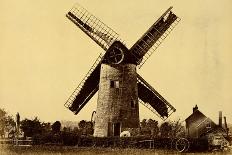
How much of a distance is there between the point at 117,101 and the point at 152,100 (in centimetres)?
132

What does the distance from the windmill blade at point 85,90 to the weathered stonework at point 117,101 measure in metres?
0.31

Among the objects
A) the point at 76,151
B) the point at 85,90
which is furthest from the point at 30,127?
the point at 76,151

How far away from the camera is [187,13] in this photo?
15.8 metres

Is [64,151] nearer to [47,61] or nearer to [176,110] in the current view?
[47,61]

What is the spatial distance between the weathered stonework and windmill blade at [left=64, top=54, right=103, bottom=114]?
12.1 inches

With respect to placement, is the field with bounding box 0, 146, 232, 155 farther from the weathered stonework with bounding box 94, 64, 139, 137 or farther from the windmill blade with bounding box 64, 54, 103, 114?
Result: the windmill blade with bounding box 64, 54, 103, 114

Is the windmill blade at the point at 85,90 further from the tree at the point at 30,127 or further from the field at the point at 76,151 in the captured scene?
the field at the point at 76,151

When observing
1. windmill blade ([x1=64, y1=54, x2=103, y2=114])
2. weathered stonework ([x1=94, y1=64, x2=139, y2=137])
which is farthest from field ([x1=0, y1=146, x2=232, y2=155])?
windmill blade ([x1=64, y1=54, x2=103, y2=114])

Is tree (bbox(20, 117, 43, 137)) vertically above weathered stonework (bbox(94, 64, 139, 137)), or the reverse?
weathered stonework (bbox(94, 64, 139, 137))

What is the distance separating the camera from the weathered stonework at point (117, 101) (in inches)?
734

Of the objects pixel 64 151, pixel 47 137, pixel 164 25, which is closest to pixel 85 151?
pixel 64 151

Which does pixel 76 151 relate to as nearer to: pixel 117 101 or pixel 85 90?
pixel 117 101

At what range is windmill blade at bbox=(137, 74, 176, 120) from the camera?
61.3ft

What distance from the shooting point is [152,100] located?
1914 centimetres
